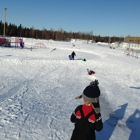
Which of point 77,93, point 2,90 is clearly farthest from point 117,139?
point 2,90

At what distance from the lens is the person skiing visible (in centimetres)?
252

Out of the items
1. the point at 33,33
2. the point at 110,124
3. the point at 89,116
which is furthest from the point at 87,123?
the point at 33,33

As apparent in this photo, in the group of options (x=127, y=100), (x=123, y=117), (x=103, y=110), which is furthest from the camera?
(x=127, y=100)

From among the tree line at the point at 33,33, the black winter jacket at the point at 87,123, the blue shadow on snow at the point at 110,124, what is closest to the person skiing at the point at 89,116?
the black winter jacket at the point at 87,123

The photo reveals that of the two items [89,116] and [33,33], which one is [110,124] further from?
[33,33]

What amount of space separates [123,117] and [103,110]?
0.72 m

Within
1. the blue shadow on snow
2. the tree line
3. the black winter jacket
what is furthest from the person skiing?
the tree line

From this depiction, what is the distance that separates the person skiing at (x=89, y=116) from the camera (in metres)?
2.52

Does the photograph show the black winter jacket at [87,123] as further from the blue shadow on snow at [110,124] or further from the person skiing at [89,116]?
the blue shadow on snow at [110,124]

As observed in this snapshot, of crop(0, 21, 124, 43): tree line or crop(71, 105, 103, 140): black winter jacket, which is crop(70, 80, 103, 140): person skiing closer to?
crop(71, 105, 103, 140): black winter jacket

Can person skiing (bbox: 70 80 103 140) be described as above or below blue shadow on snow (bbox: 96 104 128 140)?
above

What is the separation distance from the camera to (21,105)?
20.6 ft

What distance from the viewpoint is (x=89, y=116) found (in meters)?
2.55

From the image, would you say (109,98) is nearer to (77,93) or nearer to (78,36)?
(77,93)
